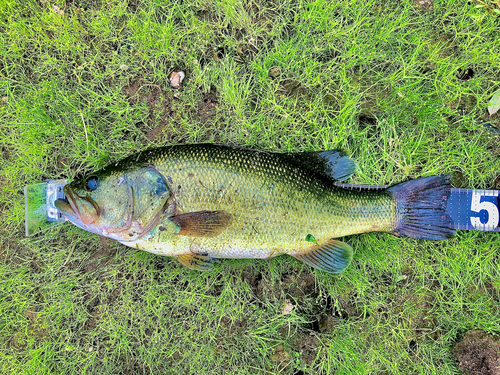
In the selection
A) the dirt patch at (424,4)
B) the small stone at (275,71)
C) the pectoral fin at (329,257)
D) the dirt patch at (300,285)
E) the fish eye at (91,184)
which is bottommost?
the dirt patch at (300,285)

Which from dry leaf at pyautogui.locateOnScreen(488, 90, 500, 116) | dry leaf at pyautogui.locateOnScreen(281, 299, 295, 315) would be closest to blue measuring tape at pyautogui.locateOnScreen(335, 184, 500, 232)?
dry leaf at pyautogui.locateOnScreen(488, 90, 500, 116)

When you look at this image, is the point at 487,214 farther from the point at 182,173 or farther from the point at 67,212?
the point at 67,212

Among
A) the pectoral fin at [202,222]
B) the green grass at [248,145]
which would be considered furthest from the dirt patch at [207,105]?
the pectoral fin at [202,222]

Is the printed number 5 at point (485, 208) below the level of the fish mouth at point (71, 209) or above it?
below

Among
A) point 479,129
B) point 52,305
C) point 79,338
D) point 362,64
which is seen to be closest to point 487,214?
point 479,129

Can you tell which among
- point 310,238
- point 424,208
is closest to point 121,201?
point 310,238

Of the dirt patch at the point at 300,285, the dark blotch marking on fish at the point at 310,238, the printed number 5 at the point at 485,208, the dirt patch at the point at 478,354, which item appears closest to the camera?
the dark blotch marking on fish at the point at 310,238

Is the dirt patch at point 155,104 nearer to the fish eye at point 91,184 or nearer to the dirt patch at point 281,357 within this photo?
the fish eye at point 91,184
